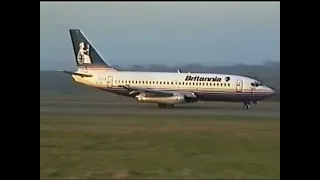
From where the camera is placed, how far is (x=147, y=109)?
4582 mm

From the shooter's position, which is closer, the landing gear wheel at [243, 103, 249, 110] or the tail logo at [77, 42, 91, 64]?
the tail logo at [77, 42, 91, 64]

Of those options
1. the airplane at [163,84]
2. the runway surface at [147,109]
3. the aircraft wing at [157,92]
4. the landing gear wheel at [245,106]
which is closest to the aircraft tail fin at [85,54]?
the airplane at [163,84]

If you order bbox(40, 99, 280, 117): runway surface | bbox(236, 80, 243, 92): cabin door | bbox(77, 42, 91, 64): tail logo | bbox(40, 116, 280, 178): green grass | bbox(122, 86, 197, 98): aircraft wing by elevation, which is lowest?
bbox(40, 116, 280, 178): green grass

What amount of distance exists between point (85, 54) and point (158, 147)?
104cm

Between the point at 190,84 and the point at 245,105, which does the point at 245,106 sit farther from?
the point at 190,84

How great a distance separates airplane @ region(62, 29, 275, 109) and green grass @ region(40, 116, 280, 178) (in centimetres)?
41

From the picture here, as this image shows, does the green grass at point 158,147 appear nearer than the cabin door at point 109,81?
Yes

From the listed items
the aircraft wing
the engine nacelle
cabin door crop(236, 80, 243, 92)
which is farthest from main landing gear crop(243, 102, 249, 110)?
the engine nacelle

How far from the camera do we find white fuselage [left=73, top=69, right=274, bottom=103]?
14.2 feet

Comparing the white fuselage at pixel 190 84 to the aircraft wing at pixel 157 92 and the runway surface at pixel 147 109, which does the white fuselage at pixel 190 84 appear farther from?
the runway surface at pixel 147 109

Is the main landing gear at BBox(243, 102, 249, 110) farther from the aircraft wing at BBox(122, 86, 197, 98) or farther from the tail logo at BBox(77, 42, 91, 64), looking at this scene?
the tail logo at BBox(77, 42, 91, 64)

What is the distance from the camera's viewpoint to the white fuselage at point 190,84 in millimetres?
4316
